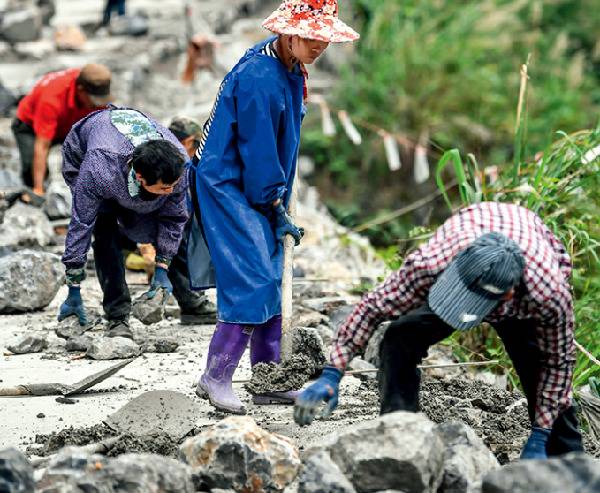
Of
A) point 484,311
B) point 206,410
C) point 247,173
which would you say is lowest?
point 206,410

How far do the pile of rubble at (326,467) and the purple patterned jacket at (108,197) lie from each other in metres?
1.78

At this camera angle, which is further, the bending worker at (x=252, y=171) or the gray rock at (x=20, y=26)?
the gray rock at (x=20, y=26)

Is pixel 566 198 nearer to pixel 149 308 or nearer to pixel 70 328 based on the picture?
pixel 149 308

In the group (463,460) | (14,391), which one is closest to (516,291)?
(463,460)

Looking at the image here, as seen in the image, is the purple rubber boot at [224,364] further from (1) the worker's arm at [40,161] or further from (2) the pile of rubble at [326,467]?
(1) the worker's arm at [40,161]

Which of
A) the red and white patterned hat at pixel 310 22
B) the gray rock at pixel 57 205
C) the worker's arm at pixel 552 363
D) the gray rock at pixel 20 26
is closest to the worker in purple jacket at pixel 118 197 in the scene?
the red and white patterned hat at pixel 310 22

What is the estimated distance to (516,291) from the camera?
3656mm

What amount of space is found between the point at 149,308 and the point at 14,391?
1105mm

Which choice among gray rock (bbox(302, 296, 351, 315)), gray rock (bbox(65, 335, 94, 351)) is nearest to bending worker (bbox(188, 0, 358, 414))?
gray rock (bbox(65, 335, 94, 351))

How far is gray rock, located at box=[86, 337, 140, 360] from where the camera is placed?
5641mm

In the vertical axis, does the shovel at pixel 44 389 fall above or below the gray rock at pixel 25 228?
above

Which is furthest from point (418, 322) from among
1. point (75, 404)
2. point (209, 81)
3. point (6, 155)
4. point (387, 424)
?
point (209, 81)

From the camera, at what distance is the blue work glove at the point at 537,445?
3977mm

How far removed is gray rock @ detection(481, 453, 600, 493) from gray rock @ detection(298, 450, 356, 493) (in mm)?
459
